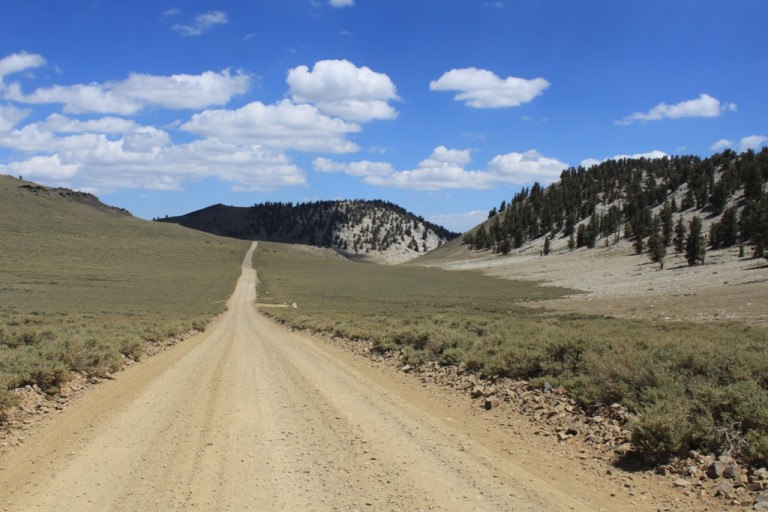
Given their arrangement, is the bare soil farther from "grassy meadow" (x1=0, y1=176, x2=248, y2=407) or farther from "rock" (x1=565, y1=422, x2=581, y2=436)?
"grassy meadow" (x1=0, y1=176, x2=248, y2=407)

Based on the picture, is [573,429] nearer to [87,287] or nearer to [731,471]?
[731,471]

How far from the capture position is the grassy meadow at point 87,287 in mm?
15109

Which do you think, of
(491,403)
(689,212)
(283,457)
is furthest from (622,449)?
(689,212)

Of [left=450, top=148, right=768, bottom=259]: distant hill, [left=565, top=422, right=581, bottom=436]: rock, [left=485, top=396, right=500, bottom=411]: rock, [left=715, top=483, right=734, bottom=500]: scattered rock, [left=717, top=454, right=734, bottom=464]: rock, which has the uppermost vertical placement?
[left=450, top=148, right=768, bottom=259]: distant hill

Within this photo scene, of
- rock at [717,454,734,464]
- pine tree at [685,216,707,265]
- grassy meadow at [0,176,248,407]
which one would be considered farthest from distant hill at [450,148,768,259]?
rock at [717,454,734,464]

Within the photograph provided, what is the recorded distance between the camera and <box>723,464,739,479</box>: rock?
21.5 ft

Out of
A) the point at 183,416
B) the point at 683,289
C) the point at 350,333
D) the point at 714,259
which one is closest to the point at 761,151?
the point at 714,259

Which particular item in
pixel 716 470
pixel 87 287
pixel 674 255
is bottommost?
pixel 87 287

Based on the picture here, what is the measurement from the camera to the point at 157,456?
26.0 ft

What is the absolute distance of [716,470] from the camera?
22.0ft

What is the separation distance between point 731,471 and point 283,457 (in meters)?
6.29

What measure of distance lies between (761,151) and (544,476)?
212 m

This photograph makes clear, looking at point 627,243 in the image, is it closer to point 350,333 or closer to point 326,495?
point 350,333

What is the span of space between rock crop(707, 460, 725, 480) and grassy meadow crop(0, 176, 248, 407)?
12548 millimetres
